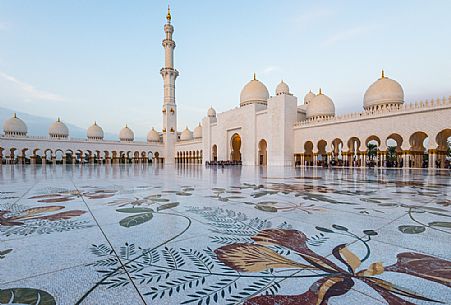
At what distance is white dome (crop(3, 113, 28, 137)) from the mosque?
0.08m

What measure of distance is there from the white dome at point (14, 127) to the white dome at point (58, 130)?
7.95 feet

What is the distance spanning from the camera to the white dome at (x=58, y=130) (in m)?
26.3

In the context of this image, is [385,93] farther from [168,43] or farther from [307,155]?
[168,43]

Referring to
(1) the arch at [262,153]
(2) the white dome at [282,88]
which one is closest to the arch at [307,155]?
(1) the arch at [262,153]

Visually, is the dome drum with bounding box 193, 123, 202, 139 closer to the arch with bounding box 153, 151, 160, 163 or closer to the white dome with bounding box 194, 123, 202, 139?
the white dome with bounding box 194, 123, 202, 139

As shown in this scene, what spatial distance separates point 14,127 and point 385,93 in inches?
1271

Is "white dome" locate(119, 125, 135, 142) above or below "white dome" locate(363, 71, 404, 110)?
below

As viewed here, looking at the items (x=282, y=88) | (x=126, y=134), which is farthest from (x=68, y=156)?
(x=282, y=88)

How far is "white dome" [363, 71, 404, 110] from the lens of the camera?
1467 centimetres

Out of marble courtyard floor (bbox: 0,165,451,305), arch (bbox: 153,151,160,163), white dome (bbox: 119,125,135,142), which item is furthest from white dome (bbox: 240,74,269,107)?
marble courtyard floor (bbox: 0,165,451,305)

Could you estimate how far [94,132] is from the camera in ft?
94.3

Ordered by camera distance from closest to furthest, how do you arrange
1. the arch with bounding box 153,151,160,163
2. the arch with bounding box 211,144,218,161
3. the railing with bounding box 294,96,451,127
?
the railing with bounding box 294,96,451,127
the arch with bounding box 211,144,218,161
the arch with bounding box 153,151,160,163

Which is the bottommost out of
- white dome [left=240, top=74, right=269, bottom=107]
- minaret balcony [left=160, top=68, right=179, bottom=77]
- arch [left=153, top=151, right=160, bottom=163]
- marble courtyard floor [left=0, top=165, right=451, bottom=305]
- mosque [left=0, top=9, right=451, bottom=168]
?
marble courtyard floor [left=0, top=165, right=451, bottom=305]

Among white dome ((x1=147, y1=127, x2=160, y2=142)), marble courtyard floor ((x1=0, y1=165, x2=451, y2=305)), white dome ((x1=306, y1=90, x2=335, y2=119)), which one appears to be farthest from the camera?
white dome ((x1=147, y1=127, x2=160, y2=142))
